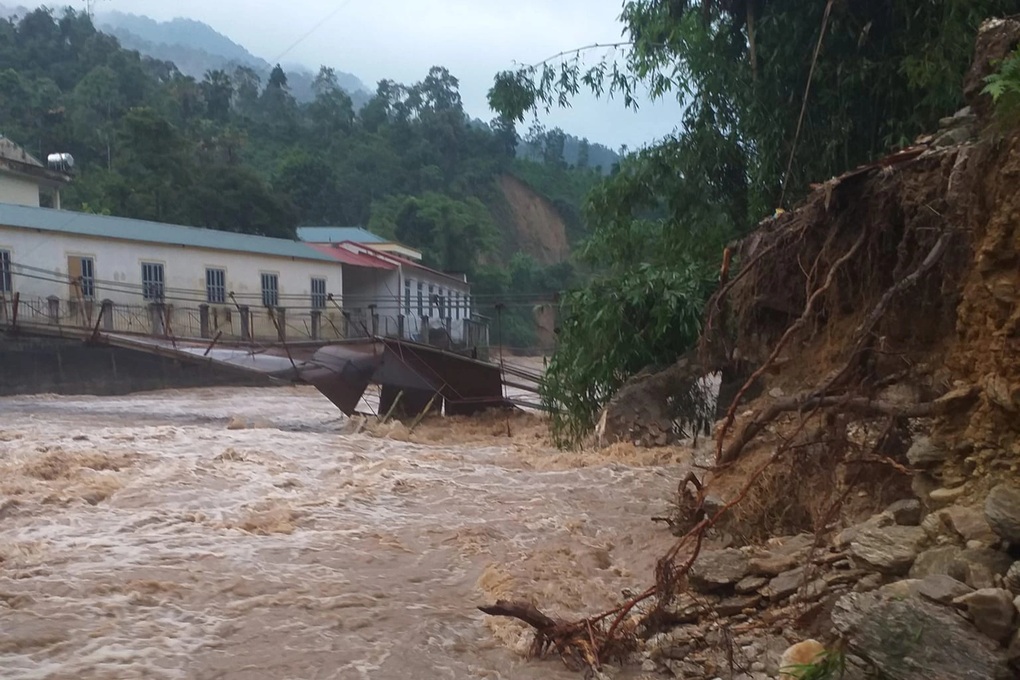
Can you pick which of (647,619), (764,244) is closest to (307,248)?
(764,244)

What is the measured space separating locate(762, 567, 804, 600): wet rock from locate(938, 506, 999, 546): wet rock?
73cm

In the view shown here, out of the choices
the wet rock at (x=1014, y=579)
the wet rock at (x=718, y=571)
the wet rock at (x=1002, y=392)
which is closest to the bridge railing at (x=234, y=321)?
the wet rock at (x=718, y=571)

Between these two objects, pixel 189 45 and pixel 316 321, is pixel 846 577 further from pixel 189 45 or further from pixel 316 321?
pixel 189 45

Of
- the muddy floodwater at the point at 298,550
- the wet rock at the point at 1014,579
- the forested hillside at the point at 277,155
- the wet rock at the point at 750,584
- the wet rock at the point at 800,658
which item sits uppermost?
the forested hillside at the point at 277,155

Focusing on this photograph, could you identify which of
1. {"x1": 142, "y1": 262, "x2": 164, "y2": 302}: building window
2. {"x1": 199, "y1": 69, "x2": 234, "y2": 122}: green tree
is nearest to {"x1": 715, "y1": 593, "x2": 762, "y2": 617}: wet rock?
{"x1": 142, "y1": 262, "x2": 164, "y2": 302}: building window

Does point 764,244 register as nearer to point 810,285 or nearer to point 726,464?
point 810,285

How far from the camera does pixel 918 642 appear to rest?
353 cm

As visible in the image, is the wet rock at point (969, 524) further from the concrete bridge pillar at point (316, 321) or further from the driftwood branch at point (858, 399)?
the concrete bridge pillar at point (316, 321)

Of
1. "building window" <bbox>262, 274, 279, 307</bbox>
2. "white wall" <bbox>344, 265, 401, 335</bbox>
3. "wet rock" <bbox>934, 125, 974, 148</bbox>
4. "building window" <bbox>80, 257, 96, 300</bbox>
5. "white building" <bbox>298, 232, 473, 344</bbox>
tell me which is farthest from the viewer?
"white wall" <bbox>344, 265, 401, 335</bbox>

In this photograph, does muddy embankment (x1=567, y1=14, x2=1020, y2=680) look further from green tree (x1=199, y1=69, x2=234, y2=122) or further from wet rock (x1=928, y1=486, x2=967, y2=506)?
green tree (x1=199, y1=69, x2=234, y2=122)

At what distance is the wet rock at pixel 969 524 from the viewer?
395cm

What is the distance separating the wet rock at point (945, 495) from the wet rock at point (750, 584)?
92cm

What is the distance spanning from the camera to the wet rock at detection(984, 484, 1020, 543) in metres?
3.72

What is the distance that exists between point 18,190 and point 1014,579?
25.4m
